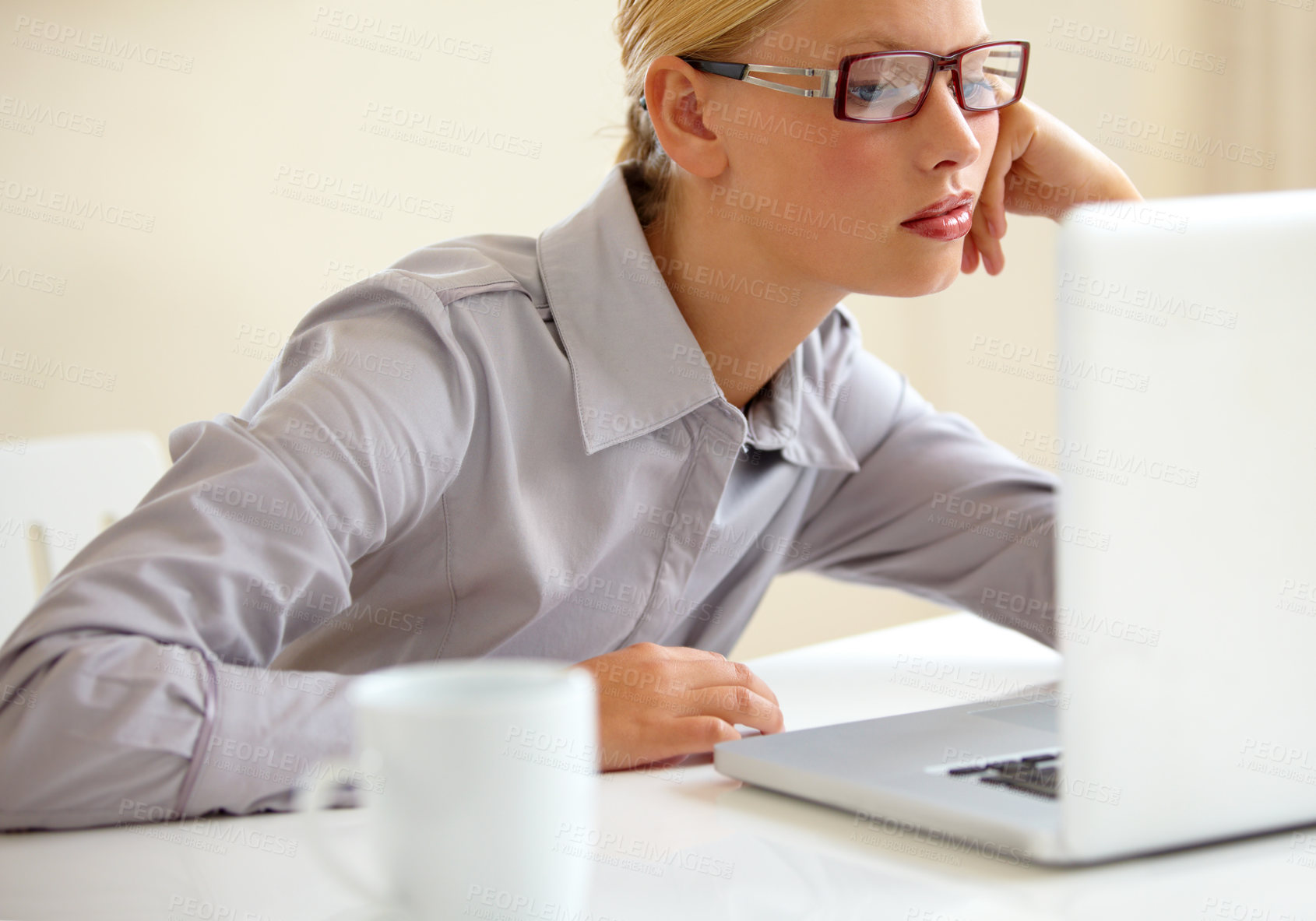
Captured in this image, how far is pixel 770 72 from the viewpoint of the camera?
115cm

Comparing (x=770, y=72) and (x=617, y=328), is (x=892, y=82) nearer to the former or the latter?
(x=770, y=72)

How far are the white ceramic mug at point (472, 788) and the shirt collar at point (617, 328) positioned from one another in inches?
22.4

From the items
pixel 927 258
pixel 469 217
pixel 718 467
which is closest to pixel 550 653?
pixel 718 467

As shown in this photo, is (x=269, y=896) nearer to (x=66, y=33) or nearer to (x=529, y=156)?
(x=66, y=33)

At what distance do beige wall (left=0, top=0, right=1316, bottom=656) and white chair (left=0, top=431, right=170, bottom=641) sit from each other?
2.69 ft

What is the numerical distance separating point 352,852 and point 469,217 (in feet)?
6.36

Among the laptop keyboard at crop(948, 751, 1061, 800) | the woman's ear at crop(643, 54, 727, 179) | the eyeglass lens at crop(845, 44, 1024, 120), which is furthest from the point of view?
the woman's ear at crop(643, 54, 727, 179)

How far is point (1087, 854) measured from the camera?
0.59 meters

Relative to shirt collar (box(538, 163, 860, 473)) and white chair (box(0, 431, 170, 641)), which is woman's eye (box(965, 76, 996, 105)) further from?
white chair (box(0, 431, 170, 641))

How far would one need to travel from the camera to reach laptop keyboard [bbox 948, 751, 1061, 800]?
0.68m

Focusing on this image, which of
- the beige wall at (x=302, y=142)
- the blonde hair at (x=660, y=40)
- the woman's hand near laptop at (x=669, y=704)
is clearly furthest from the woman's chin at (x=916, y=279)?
the beige wall at (x=302, y=142)

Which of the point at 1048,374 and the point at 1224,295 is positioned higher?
the point at 1224,295

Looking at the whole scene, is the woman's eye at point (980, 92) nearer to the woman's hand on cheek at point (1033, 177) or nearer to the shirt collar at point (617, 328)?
the woman's hand on cheek at point (1033, 177)

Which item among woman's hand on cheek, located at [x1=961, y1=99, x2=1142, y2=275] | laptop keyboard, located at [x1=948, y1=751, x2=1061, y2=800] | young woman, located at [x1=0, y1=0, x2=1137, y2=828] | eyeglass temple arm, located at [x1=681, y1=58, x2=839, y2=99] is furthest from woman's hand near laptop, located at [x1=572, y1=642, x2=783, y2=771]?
woman's hand on cheek, located at [x1=961, y1=99, x2=1142, y2=275]
